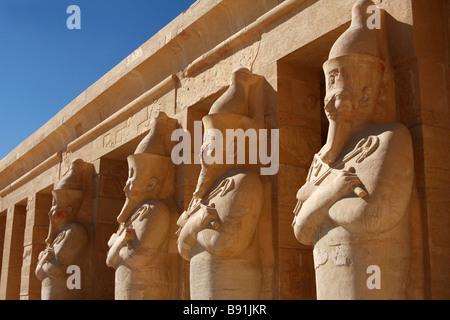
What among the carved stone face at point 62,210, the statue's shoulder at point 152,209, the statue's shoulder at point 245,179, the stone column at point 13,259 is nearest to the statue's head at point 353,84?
the statue's shoulder at point 245,179

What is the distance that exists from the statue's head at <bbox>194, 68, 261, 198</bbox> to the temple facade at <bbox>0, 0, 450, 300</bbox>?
0.01 metres

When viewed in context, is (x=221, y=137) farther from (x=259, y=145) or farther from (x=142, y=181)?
(x=142, y=181)

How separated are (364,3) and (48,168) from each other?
6506mm

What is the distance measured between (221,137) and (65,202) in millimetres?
3200

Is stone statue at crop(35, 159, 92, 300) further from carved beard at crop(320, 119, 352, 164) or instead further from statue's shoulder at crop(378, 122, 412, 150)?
statue's shoulder at crop(378, 122, 412, 150)

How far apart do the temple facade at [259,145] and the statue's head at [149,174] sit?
0.02m

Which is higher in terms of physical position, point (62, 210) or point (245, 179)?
point (62, 210)

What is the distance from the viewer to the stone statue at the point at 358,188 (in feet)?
11.6

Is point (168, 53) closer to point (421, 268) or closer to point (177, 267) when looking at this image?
point (177, 267)

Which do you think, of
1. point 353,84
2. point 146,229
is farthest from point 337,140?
point 146,229

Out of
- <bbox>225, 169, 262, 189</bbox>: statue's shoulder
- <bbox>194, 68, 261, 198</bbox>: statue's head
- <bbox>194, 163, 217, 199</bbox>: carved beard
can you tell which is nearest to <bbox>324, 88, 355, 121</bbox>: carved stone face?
<bbox>225, 169, 262, 189</bbox>: statue's shoulder

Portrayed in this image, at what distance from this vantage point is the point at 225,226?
4.55m

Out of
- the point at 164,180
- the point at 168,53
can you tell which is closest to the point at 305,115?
the point at 164,180

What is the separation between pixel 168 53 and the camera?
6.51 meters
